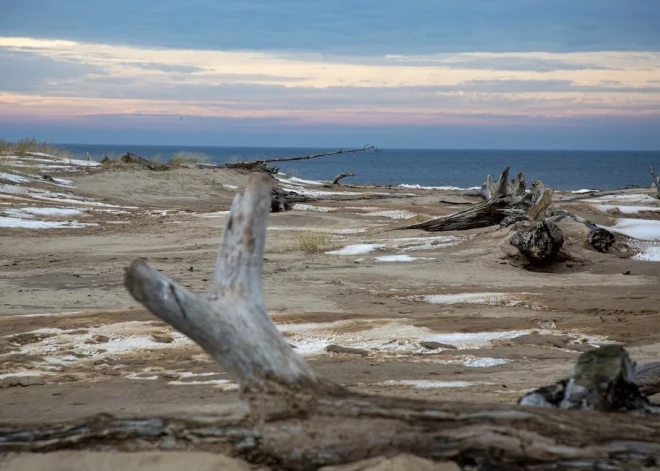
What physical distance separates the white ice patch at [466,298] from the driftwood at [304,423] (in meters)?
5.20

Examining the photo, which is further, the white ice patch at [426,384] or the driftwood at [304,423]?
the white ice patch at [426,384]

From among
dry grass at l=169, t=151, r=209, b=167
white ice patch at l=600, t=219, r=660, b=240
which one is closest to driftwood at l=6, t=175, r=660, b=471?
white ice patch at l=600, t=219, r=660, b=240

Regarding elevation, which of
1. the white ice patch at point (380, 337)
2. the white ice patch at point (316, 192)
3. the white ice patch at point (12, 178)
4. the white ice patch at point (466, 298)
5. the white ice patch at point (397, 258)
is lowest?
the white ice patch at point (380, 337)

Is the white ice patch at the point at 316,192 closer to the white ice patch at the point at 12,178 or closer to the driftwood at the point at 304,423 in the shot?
the white ice patch at the point at 12,178

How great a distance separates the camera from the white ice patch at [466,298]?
28.5 feet

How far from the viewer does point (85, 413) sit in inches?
187

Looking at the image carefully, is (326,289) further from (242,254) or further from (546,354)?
(242,254)

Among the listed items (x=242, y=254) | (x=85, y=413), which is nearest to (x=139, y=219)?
(x=85, y=413)

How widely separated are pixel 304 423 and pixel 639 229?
10.5m

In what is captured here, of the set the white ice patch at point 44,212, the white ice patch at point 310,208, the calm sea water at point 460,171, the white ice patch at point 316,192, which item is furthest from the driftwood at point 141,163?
the white ice patch at point 44,212

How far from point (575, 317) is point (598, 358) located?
4.33 meters

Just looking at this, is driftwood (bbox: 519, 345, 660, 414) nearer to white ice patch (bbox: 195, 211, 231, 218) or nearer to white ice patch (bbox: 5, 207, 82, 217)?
white ice patch (bbox: 5, 207, 82, 217)

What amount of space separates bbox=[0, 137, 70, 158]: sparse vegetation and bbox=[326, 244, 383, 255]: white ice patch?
1742cm

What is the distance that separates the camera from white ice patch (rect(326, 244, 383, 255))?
11930 millimetres
